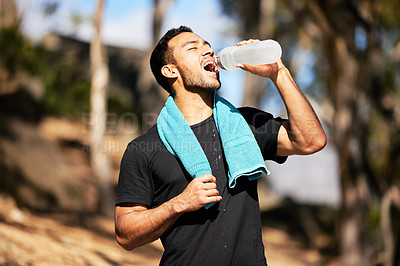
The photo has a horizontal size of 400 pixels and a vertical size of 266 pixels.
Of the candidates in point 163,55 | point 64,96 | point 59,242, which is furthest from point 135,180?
point 64,96

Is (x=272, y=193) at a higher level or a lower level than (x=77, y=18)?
lower

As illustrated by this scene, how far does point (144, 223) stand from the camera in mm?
2225

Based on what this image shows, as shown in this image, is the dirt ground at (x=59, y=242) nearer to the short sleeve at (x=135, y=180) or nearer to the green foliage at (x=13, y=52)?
the short sleeve at (x=135, y=180)

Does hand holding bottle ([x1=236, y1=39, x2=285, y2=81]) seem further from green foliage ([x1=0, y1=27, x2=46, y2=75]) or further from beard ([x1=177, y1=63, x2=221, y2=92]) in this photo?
green foliage ([x1=0, y1=27, x2=46, y2=75])

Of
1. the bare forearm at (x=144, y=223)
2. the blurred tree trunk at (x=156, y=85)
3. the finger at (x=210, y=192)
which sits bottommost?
the bare forearm at (x=144, y=223)

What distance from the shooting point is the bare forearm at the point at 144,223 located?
2195mm

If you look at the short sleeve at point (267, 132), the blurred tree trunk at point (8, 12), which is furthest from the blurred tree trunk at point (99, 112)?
the short sleeve at point (267, 132)

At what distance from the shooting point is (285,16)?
2259 centimetres

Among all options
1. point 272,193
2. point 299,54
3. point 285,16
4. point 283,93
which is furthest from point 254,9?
point 299,54

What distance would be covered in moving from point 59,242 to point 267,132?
4662mm

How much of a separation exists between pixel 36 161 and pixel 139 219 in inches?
317

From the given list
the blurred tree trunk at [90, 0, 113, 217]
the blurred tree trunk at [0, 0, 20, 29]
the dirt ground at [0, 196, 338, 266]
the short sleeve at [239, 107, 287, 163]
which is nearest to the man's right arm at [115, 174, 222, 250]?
the short sleeve at [239, 107, 287, 163]

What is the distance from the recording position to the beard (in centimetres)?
254

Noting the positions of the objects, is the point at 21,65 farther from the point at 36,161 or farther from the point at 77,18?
the point at 77,18
